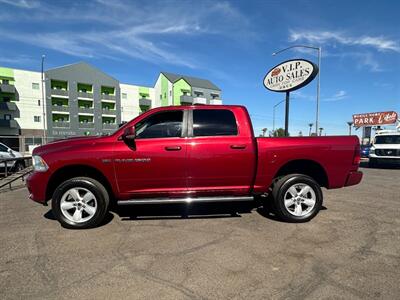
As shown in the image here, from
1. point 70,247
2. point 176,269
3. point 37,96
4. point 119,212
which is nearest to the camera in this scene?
point 176,269

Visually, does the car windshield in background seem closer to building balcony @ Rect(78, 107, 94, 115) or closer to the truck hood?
the truck hood

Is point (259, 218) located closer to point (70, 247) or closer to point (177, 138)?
point (177, 138)

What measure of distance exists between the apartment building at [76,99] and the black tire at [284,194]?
3889 centimetres

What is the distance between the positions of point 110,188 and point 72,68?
178 ft

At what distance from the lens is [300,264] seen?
3252 mm

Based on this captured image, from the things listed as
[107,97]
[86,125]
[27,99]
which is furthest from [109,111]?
[27,99]

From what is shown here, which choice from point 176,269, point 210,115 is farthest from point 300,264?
point 210,115

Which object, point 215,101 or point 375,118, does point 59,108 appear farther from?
point 375,118

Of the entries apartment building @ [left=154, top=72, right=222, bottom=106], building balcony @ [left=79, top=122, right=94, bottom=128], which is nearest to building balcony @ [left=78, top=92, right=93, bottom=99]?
building balcony @ [left=79, top=122, right=94, bottom=128]

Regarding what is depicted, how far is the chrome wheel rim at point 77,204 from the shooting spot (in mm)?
4547

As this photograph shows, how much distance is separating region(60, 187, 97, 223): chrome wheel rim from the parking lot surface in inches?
11.1

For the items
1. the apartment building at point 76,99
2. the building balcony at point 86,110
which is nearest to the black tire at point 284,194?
the apartment building at point 76,99

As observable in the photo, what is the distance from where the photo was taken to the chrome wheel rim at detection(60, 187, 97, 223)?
455cm

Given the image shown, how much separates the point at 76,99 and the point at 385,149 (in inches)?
1984
